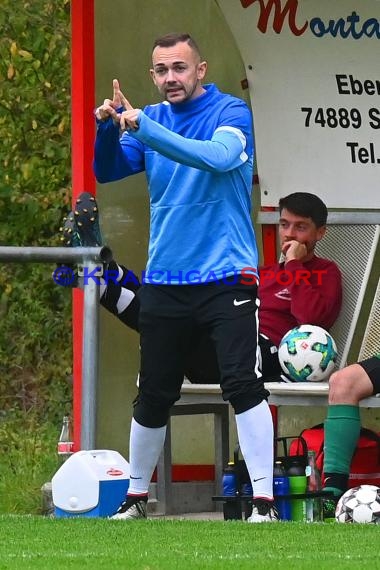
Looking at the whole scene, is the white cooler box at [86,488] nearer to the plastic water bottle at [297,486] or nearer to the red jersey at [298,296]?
the plastic water bottle at [297,486]

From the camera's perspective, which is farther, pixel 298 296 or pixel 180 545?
pixel 298 296

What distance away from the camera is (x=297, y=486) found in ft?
Answer: 22.6

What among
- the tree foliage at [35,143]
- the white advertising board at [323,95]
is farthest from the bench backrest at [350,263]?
A: the tree foliage at [35,143]

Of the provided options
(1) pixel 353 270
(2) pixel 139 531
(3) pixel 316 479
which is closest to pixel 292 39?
(1) pixel 353 270

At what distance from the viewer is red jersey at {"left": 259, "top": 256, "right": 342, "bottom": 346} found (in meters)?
7.91

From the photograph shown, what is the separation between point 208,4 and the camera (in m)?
8.66

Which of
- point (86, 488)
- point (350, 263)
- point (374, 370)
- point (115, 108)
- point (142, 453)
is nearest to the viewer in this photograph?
point (115, 108)

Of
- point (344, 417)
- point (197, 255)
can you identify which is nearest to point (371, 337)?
point (344, 417)

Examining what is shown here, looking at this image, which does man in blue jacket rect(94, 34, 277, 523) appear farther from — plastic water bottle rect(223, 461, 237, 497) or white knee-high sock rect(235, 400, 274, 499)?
plastic water bottle rect(223, 461, 237, 497)

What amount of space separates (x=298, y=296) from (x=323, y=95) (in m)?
1.32

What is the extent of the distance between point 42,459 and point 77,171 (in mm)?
1730

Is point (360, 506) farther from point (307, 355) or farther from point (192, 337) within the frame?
point (307, 355)

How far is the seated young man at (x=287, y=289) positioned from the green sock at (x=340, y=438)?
752 mm

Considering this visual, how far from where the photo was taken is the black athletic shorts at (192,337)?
648 centimetres
